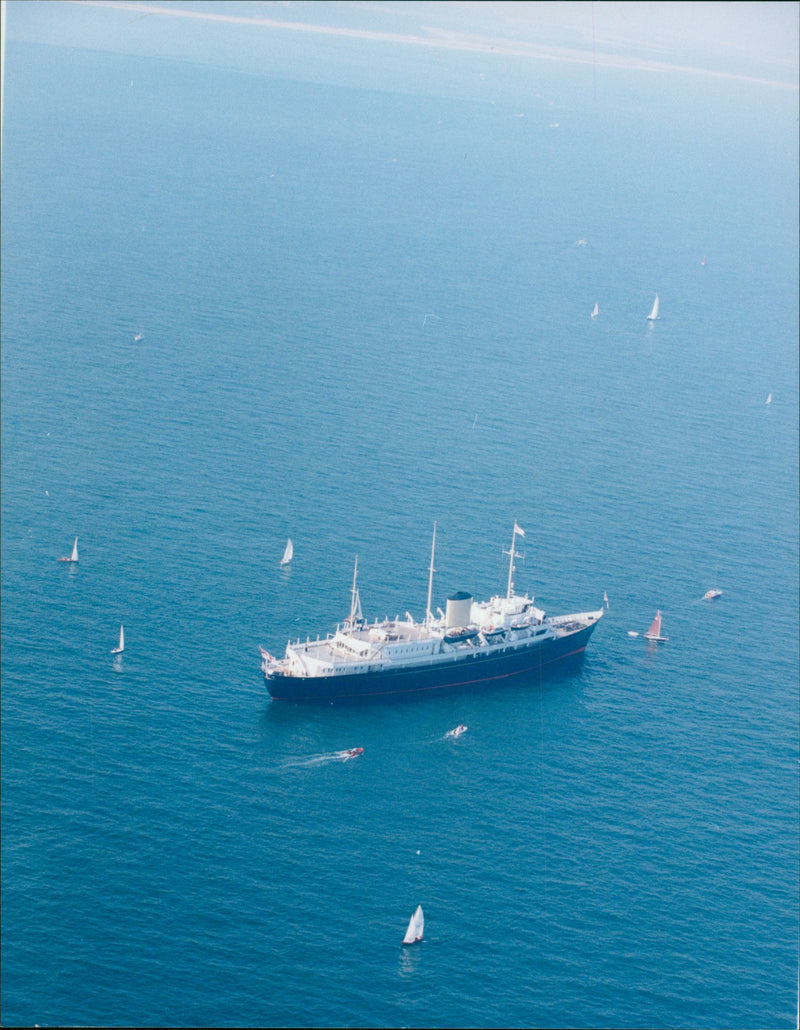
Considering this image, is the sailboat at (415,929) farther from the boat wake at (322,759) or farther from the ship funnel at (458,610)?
the ship funnel at (458,610)

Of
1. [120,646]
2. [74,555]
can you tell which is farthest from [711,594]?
[74,555]

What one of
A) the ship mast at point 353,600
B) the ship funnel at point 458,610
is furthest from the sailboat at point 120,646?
the ship funnel at point 458,610

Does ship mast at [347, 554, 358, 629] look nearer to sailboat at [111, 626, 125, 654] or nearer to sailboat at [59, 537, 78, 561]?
sailboat at [111, 626, 125, 654]

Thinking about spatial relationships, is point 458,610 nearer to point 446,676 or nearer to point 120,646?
point 446,676

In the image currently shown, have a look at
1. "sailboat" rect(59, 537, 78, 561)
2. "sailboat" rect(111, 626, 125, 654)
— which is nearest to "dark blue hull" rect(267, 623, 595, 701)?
"sailboat" rect(111, 626, 125, 654)

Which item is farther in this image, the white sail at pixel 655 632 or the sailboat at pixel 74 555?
the white sail at pixel 655 632

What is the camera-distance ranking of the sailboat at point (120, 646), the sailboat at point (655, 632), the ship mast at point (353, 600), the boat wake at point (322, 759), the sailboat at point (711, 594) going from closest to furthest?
the boat wake at point (322, 759) < the sailboat at point (120, 646) < the ship mast at point (353, 600) < the sailboat at point (655, 632) < the sailboat at point (711, 594)
